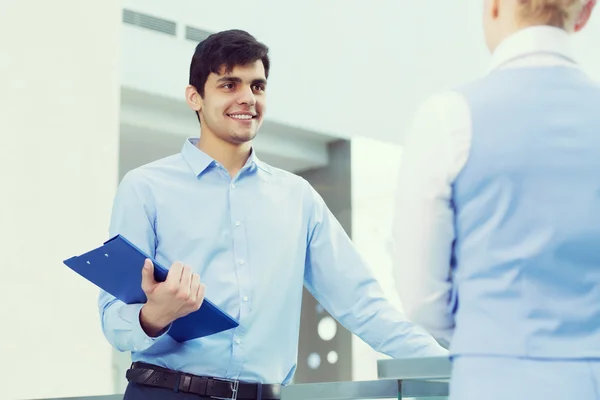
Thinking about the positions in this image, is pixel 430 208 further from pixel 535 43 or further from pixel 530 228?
pixel 535 43

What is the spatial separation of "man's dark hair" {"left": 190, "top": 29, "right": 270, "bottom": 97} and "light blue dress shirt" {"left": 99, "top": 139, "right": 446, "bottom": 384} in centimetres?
18

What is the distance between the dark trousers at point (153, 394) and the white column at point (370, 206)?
6.50m

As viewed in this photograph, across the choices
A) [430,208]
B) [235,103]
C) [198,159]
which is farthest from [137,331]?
[430,208]

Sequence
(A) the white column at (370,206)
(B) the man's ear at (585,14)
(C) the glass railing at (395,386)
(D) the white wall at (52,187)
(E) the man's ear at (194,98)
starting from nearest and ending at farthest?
(B) the man's ear at (585,14) < (C) the glass railing at (395,386) < (E) the man's ear at (194,98) < (D) the white wall at (52,187) < (A) the white column at (370,206)

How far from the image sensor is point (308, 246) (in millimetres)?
1950

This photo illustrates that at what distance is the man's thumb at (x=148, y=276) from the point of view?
1.45 metres

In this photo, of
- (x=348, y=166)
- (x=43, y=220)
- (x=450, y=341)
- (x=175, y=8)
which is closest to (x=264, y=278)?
(x=450, y=341)

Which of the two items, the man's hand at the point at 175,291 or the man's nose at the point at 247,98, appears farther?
the man's nose at the point at 247,98

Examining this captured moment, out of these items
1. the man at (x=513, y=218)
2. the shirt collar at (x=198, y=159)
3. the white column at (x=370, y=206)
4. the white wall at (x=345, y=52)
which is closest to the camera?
the man at (x=513, y=218)

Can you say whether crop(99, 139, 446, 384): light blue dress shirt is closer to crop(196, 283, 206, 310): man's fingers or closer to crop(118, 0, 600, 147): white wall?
crop(196, 283, 206, 310): man's fingers

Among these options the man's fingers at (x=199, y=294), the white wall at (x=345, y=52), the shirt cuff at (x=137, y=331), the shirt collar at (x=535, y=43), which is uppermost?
the white wall at (x=345, y=52)

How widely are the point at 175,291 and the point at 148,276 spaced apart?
6cm

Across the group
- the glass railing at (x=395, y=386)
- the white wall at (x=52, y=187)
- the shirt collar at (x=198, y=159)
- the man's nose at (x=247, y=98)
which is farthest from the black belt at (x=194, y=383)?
the white wall at (x=52, y=187)

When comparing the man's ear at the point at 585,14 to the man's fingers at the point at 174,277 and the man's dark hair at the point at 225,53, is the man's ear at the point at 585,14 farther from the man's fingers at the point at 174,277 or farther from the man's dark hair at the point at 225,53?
the man's dark hair at the point at 225,53
